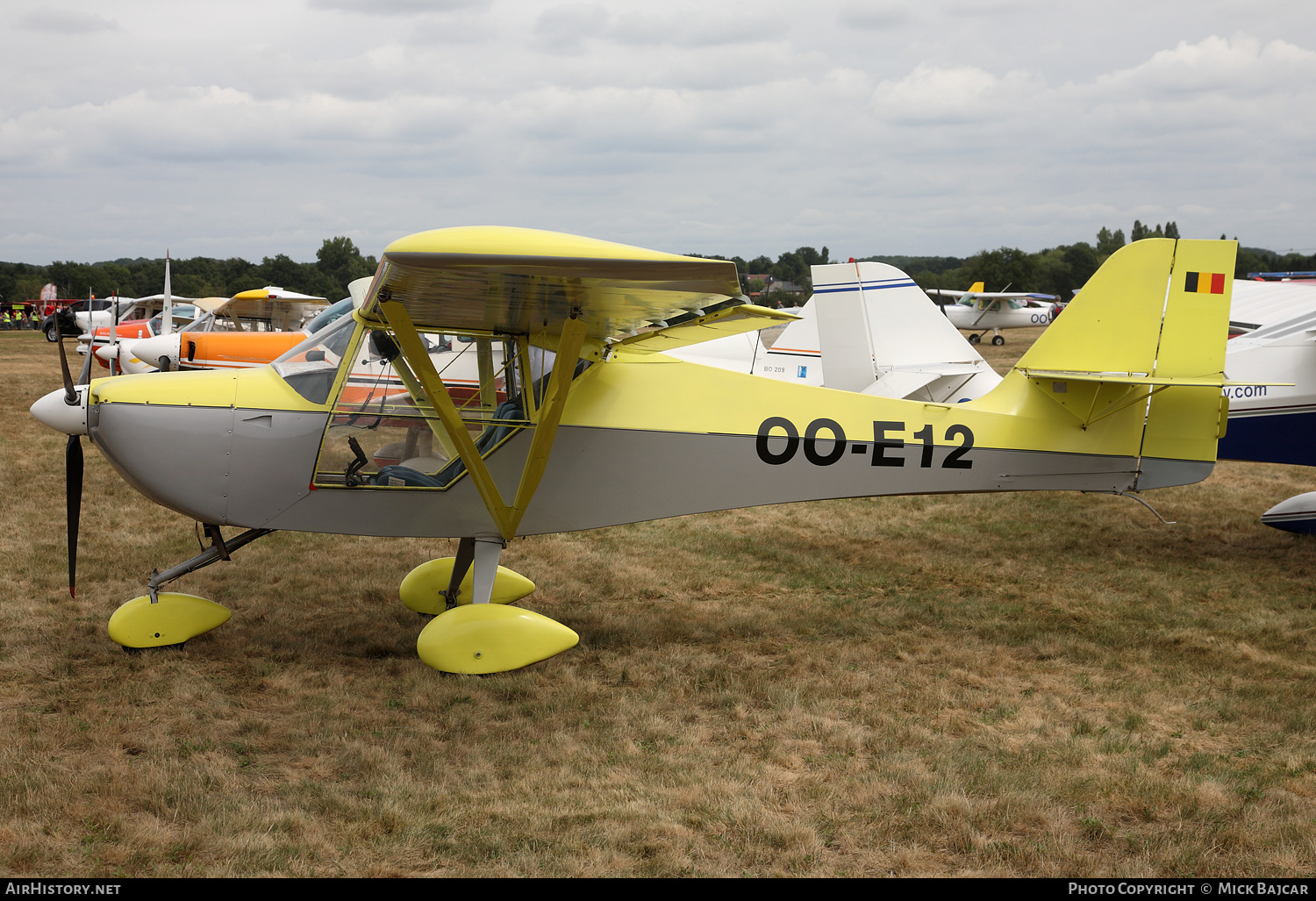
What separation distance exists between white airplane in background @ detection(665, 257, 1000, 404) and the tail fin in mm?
3695

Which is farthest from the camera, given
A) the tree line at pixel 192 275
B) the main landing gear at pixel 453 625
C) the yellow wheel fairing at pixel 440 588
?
the tree line at pixel 192 275

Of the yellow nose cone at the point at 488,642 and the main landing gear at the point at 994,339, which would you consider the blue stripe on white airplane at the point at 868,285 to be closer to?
the yellow nose cone at the point at 488,642

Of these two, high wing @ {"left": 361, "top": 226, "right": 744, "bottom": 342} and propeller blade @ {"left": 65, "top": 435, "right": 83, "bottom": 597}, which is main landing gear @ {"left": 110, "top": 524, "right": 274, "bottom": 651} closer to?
propeller blade @ {"left": 65, "top": 435, "right": 83, "bottom": 597}

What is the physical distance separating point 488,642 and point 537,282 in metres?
1.94

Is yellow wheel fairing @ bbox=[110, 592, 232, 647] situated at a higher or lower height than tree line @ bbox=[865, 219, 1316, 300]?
lower

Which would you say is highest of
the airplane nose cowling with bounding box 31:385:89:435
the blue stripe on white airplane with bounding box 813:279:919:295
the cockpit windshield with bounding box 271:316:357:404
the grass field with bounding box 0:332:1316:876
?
the blue stripe on white airplane with bounding box 813:279:919:295

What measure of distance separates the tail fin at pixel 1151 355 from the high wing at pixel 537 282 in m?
2.75

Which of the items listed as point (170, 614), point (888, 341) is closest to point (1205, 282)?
point (888, 341)

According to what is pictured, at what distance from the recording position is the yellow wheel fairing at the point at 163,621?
4969 millimetres

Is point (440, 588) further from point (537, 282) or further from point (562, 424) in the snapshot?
point (537, 282)

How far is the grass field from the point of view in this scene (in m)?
3.24

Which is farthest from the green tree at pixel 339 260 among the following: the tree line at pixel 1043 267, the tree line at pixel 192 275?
the tree line at pixel 1043 267

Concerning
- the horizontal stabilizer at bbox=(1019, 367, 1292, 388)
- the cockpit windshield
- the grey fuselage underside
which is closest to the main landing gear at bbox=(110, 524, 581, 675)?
the grey fuselage underside

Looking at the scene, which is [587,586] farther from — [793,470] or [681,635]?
[793,470]
